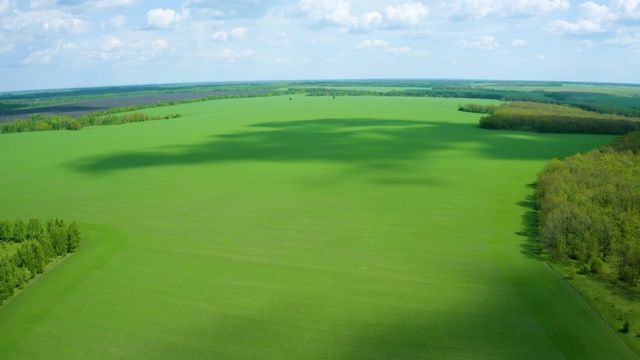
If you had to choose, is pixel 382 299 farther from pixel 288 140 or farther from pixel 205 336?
pixel 288 140

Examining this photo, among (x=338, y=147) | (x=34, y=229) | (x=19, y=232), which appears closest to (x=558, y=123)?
(x=338, y=147)

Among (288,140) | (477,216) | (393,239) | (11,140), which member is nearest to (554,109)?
(288,140)

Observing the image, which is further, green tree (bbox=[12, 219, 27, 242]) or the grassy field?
green tree (bbox=[12, 219, 27, 242])

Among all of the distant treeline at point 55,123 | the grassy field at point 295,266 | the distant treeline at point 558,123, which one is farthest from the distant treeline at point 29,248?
the distant treeline at point 558,123

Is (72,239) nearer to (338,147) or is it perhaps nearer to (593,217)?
(593,217)

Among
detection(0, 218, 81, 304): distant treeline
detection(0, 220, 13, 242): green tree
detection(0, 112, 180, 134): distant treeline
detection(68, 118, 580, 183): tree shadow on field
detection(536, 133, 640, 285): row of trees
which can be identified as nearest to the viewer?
detection(0, 218, 81, 304): distant treeline

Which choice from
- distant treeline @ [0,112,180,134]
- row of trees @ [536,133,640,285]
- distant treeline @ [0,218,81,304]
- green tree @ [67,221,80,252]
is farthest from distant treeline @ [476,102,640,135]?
distant treeline @ [0,112,180,134]

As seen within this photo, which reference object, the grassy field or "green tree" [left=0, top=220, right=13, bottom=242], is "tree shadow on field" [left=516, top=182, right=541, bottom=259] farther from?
"green tree" [left=0, top=220, right=13, bottom=242]
